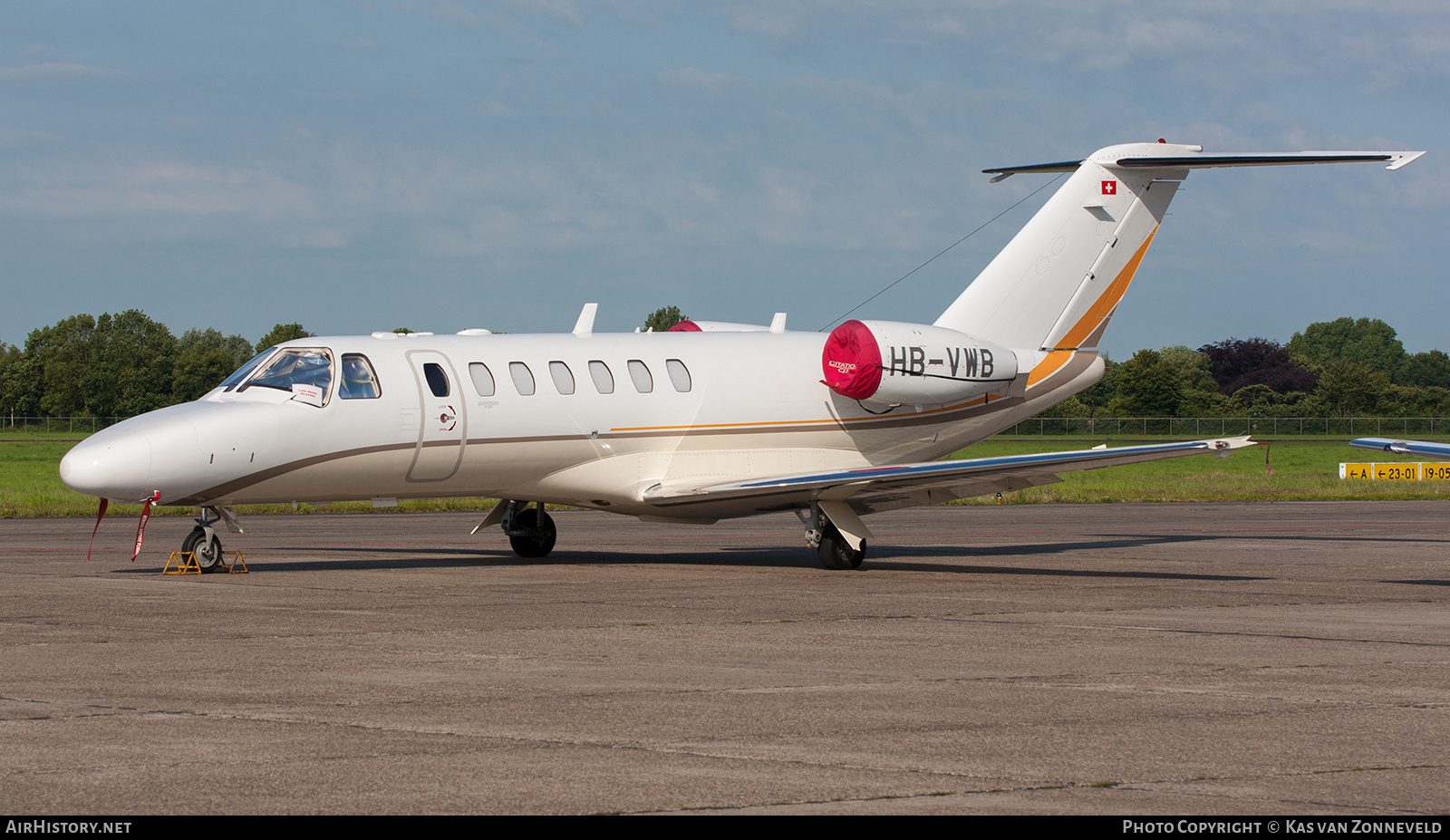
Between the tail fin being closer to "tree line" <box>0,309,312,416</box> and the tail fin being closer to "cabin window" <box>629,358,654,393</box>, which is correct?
"cabin window" <box>629,358,654,393</box>

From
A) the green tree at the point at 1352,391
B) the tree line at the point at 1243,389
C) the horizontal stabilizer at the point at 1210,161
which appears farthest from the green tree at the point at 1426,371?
the horizontal stabilizer at the point at 1210,161

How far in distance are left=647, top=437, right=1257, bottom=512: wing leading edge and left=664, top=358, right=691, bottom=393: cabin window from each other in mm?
1563

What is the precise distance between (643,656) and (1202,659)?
4223 millimetres

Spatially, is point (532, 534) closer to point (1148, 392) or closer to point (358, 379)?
point (358, 379)

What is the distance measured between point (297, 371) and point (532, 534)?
15.8ft

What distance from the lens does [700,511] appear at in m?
20.1

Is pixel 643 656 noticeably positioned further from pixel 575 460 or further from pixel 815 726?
pixel 575 460

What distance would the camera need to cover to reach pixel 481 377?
19109mm

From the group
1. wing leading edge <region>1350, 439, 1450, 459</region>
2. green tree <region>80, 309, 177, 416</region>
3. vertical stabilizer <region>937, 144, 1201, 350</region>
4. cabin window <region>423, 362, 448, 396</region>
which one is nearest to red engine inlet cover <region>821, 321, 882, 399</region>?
vertical stabilizer <region>937, 144, 1201, 350</region>

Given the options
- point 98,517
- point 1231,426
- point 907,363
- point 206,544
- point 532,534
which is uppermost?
point 907,363

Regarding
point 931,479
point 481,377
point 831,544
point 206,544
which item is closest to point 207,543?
point 206,544

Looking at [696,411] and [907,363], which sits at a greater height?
[907,363]

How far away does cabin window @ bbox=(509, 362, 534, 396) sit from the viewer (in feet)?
63.2
